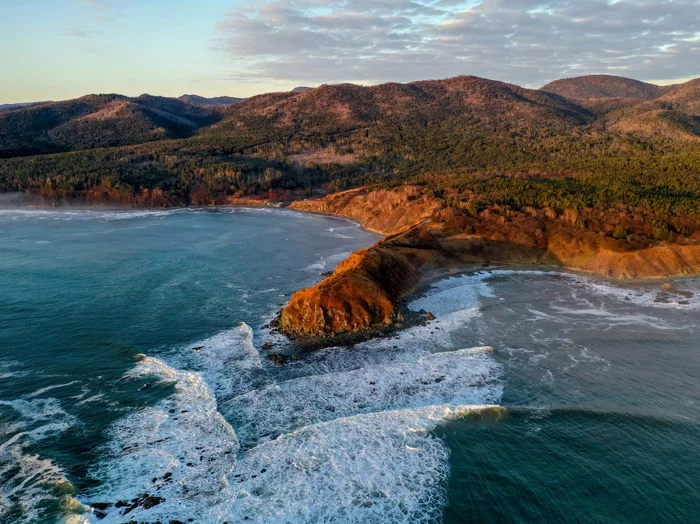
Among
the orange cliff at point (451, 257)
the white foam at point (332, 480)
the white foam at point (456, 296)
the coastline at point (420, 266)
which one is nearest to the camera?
the white foam at point (332, 480)

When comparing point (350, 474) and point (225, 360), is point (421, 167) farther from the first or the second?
point (350, 474)

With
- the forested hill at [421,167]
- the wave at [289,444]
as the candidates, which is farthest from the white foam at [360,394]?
the forested hill at [421,167]

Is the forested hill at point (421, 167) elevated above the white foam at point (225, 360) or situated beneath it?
elevated above

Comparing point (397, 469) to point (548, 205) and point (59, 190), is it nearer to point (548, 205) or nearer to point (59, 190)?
point (548, 205)

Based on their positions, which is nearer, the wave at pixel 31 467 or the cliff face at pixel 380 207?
the wave at pixel 31 467

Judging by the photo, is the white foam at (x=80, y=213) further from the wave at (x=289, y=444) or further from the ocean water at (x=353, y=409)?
the wave at (x=289, y=444)

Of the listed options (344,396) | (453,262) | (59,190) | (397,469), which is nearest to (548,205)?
(453,262)

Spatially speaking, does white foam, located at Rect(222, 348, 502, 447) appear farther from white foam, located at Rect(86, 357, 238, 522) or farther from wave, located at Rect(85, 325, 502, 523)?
white foam, located at Rect(86, 357, 238, 522)
